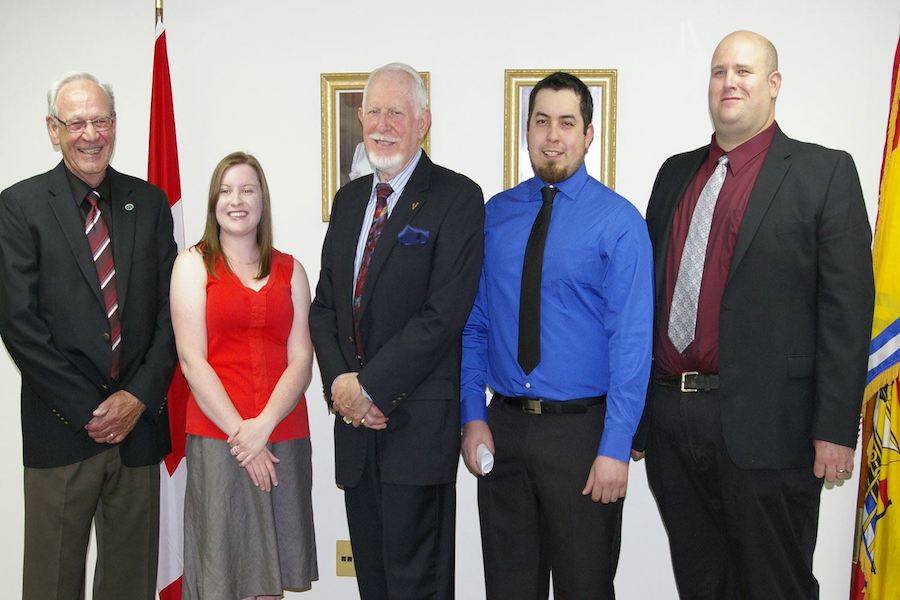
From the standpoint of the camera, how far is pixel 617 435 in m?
2.11

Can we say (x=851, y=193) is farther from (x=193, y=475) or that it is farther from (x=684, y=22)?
(x=193, y=475)

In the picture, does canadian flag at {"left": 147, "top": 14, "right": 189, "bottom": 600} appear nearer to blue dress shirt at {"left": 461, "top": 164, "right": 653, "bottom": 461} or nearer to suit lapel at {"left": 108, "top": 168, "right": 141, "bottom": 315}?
suit lapel at {"left": 108, "top": 168, "right": 141, "bottom": 315}

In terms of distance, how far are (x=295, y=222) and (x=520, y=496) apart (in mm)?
1572

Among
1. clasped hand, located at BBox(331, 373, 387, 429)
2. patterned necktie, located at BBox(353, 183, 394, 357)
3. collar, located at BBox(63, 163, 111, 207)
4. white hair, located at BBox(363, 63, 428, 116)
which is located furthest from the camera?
collar, located at BBox(63, 163, 111, 207)

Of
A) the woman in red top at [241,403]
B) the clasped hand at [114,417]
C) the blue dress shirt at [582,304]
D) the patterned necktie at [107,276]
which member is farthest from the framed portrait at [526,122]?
the clasped hand at [114,417]

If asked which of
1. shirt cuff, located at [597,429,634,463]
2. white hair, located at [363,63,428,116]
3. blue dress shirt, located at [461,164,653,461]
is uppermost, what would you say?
white hair, located at [363,63,428,116]

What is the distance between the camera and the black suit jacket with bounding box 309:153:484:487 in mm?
2201

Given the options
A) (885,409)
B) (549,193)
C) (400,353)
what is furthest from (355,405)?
(885,409)

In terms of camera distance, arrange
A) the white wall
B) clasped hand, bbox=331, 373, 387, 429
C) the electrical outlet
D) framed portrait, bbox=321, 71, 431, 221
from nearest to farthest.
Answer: clasped hand, bbox=331, 373, 387, 429
the white wall
framed portrait, bbox=321, 71, 431, 221
the electrical outlet

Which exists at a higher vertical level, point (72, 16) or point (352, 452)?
point (72, 16)

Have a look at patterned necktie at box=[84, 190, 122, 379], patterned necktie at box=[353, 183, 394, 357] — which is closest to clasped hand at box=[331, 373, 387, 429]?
patterned necktie at box=[353, 183, 394, 357]

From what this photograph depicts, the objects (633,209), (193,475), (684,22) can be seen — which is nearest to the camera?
(633,209)

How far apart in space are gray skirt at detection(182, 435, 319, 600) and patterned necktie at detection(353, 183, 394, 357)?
1.61 ft

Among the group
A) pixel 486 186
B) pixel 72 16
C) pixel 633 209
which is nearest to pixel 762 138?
pixel 633 209
